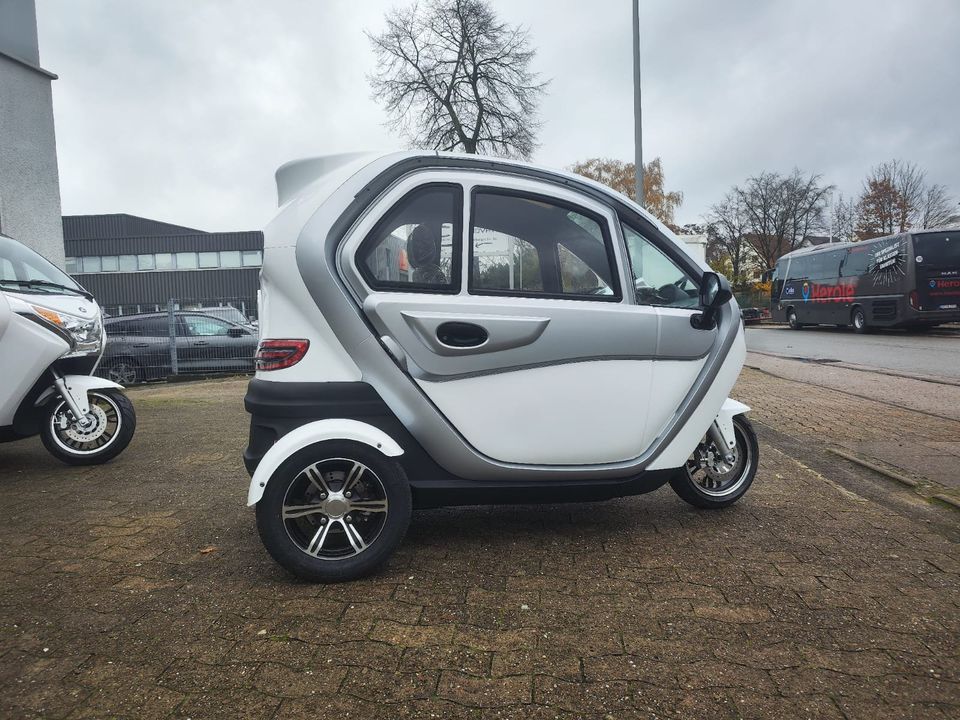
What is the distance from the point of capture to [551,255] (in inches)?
135

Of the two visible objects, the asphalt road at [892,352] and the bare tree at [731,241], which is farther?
the bare tree at [731,241]

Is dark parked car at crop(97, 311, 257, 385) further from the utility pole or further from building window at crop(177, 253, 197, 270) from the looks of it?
building window at crop(177, 253, 197, 270)

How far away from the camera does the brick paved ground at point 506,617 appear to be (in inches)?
86.4

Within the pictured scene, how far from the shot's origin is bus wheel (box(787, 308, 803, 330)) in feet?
101

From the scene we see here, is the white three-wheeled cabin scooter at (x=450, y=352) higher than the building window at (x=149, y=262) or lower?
lower

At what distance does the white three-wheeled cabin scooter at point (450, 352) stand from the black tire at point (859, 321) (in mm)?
24071

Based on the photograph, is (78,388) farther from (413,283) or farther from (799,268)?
(799,268)

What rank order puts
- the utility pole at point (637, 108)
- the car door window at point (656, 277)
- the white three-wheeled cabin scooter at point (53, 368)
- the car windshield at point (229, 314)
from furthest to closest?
the utility pole at point (637, 108), the car windshield at point (229, 314), the white three-wheeled cabin scooter at point (53, 368), the car door window at point (656, 277)

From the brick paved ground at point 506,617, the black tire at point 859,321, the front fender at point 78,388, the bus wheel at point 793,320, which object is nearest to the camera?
the brick paved ground at point 506,617

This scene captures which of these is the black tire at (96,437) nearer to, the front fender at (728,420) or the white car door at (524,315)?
the white car door at (524,315)

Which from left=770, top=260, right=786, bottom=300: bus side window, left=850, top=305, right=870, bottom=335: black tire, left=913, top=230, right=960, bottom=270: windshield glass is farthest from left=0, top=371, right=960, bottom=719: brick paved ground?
left=770, top=260, right=786, bottom=300: bus side window

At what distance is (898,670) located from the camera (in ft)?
7.57

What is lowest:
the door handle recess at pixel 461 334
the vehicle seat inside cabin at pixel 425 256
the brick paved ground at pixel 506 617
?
the brick paved ground at pixel 506 617

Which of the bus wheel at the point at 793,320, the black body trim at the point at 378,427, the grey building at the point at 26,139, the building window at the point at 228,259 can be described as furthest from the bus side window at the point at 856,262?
the building window at the point at 228,259
